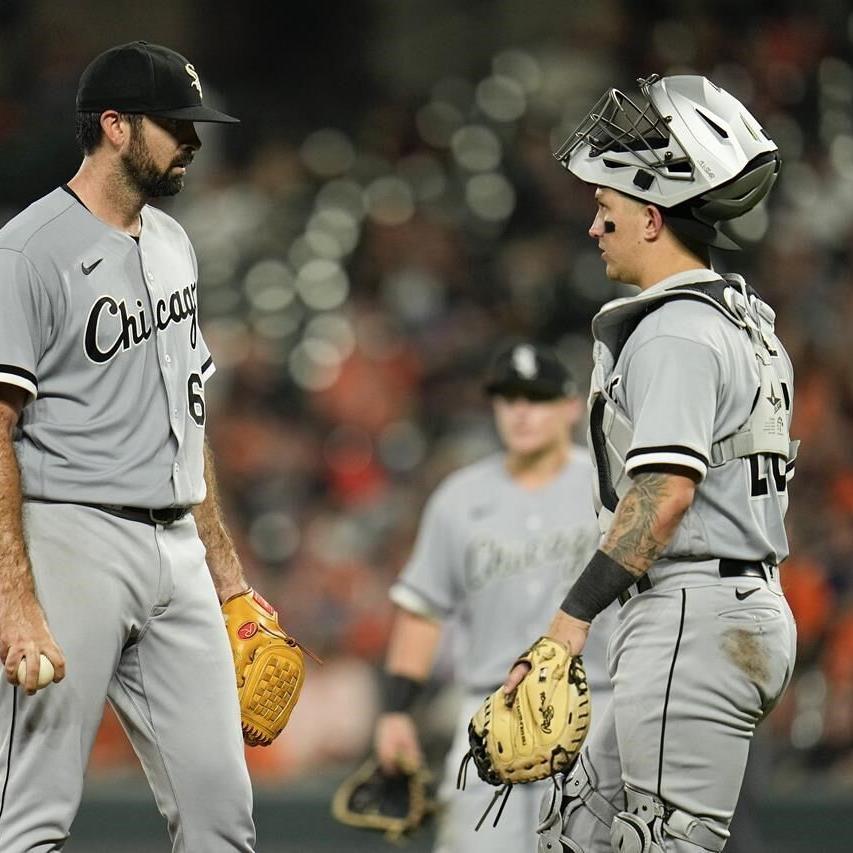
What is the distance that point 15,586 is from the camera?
132 inches

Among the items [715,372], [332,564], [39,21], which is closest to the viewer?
→ [715,372]

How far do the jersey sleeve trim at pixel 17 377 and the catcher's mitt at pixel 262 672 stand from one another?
82 centimetres

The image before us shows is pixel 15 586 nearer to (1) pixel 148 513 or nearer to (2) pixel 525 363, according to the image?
(1) pixel 148 513

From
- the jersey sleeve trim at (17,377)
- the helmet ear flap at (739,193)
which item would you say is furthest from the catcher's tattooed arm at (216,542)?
the helmet ear flap at (739,193)

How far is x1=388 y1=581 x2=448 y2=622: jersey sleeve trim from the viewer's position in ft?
18.2

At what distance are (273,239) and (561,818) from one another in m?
7.57

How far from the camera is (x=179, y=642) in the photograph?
11.9ft

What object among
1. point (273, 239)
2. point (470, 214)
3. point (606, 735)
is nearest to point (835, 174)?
point (470, 214)

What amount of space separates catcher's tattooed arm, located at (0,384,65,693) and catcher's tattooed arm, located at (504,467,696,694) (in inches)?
37.8

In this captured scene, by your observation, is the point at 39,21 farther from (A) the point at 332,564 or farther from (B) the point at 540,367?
(B) the point at 540,367

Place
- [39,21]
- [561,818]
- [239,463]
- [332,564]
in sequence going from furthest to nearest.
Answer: [39,21], [239,463], [332,564], [561,818]

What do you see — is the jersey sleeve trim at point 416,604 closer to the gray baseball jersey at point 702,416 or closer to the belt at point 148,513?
the belt at point 148,513

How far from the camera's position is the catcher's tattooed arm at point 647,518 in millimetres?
3395

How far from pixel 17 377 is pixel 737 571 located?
5.12ft
